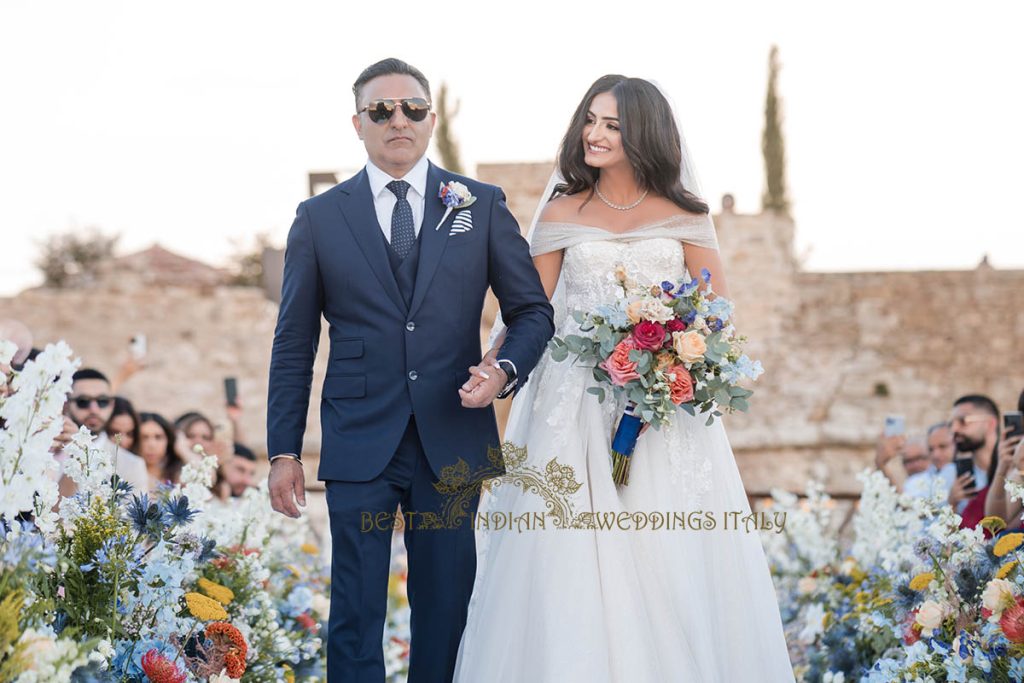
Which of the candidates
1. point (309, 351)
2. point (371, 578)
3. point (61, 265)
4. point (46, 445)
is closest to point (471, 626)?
point (371, 578)

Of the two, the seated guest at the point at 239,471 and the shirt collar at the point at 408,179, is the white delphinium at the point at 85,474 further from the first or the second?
the seated guest at the point at 239,471

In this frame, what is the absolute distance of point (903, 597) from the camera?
5.24 meters

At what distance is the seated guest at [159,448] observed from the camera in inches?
309

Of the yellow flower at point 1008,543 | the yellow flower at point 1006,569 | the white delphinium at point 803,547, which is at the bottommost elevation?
the white delphinium at point 803,547

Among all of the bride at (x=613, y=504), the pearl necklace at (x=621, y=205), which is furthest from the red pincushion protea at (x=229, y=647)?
the pearl necklace at (x=621, y=205)

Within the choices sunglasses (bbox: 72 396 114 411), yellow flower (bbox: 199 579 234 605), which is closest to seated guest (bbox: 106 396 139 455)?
sunglasses (bbox: 72 396 114 411)

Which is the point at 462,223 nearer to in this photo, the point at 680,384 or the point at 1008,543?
the point at 680,384

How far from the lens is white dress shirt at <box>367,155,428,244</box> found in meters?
4.44

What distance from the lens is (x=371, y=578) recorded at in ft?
13.7

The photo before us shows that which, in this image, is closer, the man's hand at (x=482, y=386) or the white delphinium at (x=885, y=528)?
the man's hand at (x=482, y=386)

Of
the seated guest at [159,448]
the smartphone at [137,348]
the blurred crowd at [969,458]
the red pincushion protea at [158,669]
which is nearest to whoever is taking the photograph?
the red pincushion protea at [158,669]

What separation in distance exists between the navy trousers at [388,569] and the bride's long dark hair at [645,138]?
1.49m

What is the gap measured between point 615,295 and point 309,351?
123cm

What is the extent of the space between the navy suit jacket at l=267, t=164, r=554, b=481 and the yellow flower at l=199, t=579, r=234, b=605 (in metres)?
0.73
